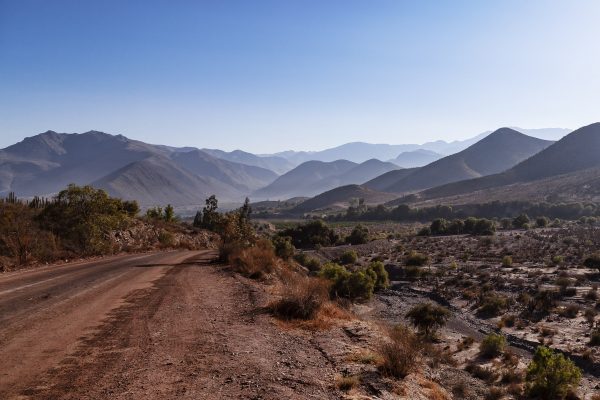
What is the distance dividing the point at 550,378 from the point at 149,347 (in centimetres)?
1284

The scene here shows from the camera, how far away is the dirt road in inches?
291

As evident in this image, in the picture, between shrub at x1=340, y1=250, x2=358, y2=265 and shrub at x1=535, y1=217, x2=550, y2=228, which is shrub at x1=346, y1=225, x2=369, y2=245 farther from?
shrub at x1=535, y1=217, x2=550, y2=228

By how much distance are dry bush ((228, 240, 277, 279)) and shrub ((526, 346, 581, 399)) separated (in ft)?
34.1

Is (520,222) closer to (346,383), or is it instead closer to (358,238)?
(358,238)

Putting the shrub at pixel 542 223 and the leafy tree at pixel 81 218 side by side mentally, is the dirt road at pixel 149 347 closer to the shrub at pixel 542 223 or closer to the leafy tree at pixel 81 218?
the leafy tree at pixel 81 218

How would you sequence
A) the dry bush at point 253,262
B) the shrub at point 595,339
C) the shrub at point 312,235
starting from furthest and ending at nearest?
the shrub at point 312,235, the shrub at point 595,339, the dry bush at point 253,262

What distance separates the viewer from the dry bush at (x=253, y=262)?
2028 cm

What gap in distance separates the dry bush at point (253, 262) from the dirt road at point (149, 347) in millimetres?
4530

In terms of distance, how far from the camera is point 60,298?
534 inches

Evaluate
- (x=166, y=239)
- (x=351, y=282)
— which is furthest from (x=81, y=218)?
(x=351, y=282)

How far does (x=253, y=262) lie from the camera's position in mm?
21297

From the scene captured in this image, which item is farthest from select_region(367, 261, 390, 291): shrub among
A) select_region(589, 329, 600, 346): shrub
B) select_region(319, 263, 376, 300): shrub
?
select_region(589, 329, 600, 346): shrub

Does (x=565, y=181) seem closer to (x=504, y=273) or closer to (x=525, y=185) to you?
(x=525, y=185)

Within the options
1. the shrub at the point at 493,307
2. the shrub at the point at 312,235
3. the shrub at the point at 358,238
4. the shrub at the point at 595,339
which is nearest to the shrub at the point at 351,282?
the shrub at the point at 493,307
